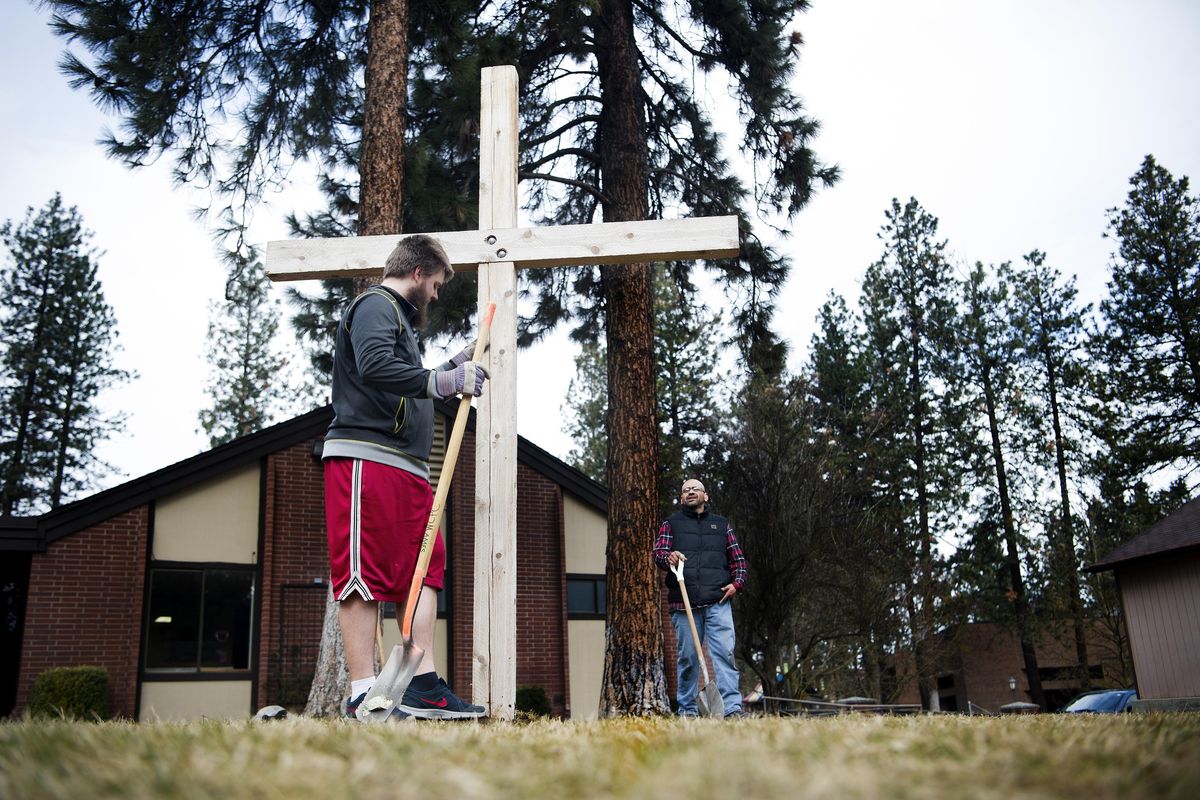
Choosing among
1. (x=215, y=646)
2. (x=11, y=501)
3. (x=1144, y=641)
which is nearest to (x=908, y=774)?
(x=215, y=646)

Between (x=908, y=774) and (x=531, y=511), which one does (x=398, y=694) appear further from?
(x=531, y=511)

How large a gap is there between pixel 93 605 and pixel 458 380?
12521 millimetres

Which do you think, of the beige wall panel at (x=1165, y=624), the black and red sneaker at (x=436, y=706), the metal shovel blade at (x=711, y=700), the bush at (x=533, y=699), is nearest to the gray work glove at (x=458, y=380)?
the black and red sneaker at (x=436, y=706)

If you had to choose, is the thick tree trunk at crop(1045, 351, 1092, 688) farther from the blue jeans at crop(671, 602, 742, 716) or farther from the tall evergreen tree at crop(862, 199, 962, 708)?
the blue jeans at crop(671, 602, 742, 716)

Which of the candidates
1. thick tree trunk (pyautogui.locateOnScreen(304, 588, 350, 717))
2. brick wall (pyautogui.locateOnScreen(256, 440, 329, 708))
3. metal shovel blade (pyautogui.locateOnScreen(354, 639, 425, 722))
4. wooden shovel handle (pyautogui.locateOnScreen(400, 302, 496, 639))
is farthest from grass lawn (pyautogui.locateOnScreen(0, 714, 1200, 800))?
A: brick wall (pyautogui.locateOnScreen(256, 440, 329, 708))

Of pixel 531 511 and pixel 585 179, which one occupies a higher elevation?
pixel 585 179

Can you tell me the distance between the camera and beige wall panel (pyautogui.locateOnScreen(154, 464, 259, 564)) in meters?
14.4

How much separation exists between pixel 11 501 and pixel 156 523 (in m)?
15.4

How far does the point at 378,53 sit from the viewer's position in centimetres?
842

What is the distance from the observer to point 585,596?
658 inches

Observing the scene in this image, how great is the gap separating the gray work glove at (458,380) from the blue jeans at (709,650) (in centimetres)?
358

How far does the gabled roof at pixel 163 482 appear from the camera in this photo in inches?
526

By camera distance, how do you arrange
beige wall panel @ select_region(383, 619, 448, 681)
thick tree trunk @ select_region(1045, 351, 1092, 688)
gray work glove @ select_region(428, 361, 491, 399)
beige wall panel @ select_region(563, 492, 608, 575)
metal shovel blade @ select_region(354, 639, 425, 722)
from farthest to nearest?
thick tree trunk @ select_region(1045, 351, 1092, 688) < beige wall panel @ select_region(563, 492, 608, 575) < beige wall panel @ select_region(383, 619, 448, 681) < gray work glove @ select_region(428, 361, 491, 399) < metal shovel blade @ select_region(354, 639, 425, 722)

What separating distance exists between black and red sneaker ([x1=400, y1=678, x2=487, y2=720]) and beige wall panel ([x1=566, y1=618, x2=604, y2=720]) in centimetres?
1289
